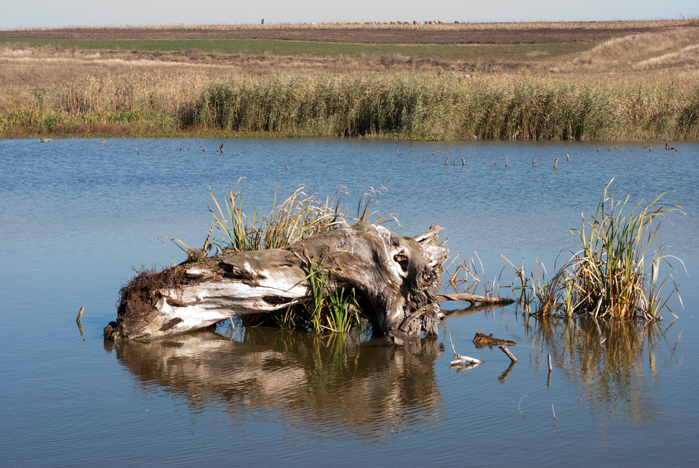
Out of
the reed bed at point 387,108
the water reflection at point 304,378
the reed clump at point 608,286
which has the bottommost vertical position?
the water reflection at point 304,378

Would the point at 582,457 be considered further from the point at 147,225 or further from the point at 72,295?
the point at 147,225

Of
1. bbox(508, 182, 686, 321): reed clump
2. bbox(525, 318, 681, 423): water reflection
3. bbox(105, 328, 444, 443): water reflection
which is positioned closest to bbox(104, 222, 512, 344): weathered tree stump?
bbox(105, 328, 444, 443): water reflection

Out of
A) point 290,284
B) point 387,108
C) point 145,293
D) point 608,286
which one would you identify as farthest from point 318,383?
point 387,108

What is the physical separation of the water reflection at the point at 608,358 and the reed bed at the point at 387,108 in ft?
60.3

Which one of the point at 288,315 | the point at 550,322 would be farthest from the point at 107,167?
the point at 550,322

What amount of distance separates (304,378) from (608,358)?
2.48 m

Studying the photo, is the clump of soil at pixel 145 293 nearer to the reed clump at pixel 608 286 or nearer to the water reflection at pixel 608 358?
the water reflection at pixel 608 358

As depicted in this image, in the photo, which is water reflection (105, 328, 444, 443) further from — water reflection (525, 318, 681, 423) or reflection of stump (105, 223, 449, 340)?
water reflection (525, 318, 681, 423)

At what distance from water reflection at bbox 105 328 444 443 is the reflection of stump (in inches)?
7.8

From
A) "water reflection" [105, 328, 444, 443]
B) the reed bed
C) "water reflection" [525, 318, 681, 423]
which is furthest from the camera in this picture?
the reed bed

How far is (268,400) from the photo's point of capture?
4.70m

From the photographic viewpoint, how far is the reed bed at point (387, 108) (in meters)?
23.7

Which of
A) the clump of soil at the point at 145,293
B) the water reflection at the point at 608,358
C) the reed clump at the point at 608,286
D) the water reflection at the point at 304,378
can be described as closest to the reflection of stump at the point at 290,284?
the clump of soil at the point at 145,293

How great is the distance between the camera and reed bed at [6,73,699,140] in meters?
23.7
